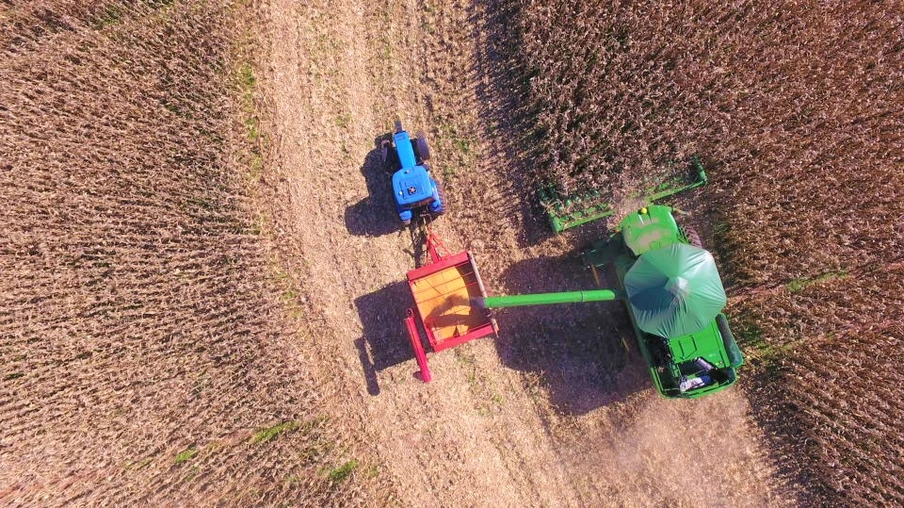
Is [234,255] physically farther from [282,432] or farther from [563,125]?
[563,125]

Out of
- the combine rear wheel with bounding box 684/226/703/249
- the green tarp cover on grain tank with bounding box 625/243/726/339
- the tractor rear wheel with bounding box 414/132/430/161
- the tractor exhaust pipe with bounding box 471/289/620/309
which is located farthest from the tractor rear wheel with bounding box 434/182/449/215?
the combine rear wheel with bounding box 684/226/703/249

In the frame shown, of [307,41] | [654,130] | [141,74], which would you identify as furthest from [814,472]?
[141,74]

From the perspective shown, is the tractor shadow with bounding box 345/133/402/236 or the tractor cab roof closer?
the tractor cab roof

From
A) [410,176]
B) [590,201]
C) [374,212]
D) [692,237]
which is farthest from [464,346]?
[692,237]

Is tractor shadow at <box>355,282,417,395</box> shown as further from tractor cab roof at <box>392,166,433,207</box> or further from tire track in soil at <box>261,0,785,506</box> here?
tractor cab roof at <box>392,166,433,207</box>

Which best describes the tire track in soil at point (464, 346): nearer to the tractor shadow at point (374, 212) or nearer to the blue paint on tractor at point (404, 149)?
the tractor shadow at point (374, 212)

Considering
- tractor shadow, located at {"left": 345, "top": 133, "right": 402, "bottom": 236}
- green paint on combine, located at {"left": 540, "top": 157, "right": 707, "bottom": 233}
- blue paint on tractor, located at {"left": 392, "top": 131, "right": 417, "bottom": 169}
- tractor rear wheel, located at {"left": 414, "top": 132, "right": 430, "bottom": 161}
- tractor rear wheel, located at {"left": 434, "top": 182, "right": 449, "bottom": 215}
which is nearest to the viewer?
blue paint on tractor, located at {"left": 392, "top": 131, "right": 417, "bottom": 169}

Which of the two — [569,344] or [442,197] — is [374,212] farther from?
[569,344]
